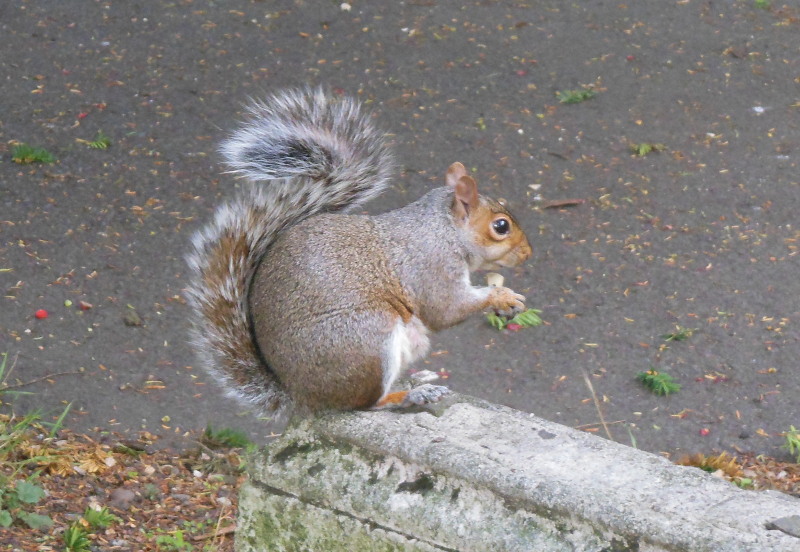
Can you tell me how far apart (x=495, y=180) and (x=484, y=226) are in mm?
1831

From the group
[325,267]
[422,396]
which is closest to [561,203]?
[422,396]

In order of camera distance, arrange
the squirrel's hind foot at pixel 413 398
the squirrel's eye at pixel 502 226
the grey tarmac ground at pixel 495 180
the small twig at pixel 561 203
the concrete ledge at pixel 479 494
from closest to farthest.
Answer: the concrete ledge at pixel 479 494
the squirrel's hind foot at pixel 413 398
the squirrel's eye at pixel 502 226
the grey tarmac ground at pixel 495 180
the small twig at pixel 561 203

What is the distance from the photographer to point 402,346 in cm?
214

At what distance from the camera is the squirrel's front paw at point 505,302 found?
7.43 ft

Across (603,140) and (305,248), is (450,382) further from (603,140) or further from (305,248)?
(603,140)

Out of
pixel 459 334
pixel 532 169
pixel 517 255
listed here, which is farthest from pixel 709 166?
pixel 517 255

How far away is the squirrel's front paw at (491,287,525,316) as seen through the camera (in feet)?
7.43

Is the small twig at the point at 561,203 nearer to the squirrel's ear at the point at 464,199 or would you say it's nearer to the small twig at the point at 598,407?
the small twig at the point at 598,407

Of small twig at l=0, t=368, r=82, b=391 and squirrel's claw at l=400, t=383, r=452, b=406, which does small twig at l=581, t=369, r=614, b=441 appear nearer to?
squirrel's claw at l=400, t=383, r=452, b=406

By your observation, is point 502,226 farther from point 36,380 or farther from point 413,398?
point 36,380

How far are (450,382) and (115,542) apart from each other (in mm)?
1172

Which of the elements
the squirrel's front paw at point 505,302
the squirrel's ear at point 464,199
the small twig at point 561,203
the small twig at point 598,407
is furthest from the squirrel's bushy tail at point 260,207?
the small twig at point 561,203

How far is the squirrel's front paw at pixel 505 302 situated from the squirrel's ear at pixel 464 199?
0.18m

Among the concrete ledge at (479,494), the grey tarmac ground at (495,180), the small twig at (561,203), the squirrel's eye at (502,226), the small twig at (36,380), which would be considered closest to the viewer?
the concrete ledge at (479,494)
